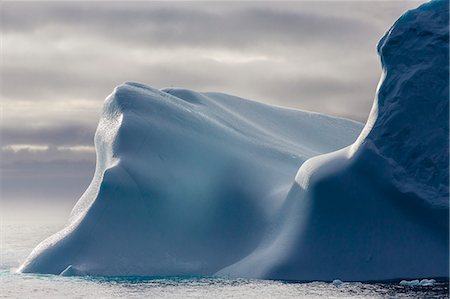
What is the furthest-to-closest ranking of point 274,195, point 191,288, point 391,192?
1. point 274,195
2. point 391,192
3. point 191,288

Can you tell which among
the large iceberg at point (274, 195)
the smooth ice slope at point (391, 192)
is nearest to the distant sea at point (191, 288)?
the large iceberg at point (274, 195)

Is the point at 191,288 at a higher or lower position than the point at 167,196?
lower

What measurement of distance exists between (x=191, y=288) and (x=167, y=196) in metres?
7.75

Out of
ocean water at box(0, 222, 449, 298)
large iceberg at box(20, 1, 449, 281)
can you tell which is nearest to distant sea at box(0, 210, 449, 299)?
ocean water at box(0, 222, 449, 298)

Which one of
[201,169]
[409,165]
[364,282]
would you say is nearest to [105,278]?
[201,169]

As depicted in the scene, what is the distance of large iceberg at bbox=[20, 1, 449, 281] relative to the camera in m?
34.1

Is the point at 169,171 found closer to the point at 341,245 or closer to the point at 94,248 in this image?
the point at 94,248

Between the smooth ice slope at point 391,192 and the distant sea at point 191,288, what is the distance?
1748mm

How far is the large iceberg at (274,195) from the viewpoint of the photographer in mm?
34125

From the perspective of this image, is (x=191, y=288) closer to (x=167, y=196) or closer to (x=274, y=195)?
(x=167, y=196)

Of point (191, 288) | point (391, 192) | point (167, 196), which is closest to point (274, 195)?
point (167, 196)

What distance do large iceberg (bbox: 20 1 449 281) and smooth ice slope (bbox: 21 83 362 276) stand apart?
5 centimetres

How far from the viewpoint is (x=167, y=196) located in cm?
3853

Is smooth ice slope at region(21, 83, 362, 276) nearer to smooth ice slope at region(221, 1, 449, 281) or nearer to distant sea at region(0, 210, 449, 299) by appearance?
distant sea at region(0, 210, 449, 299)
